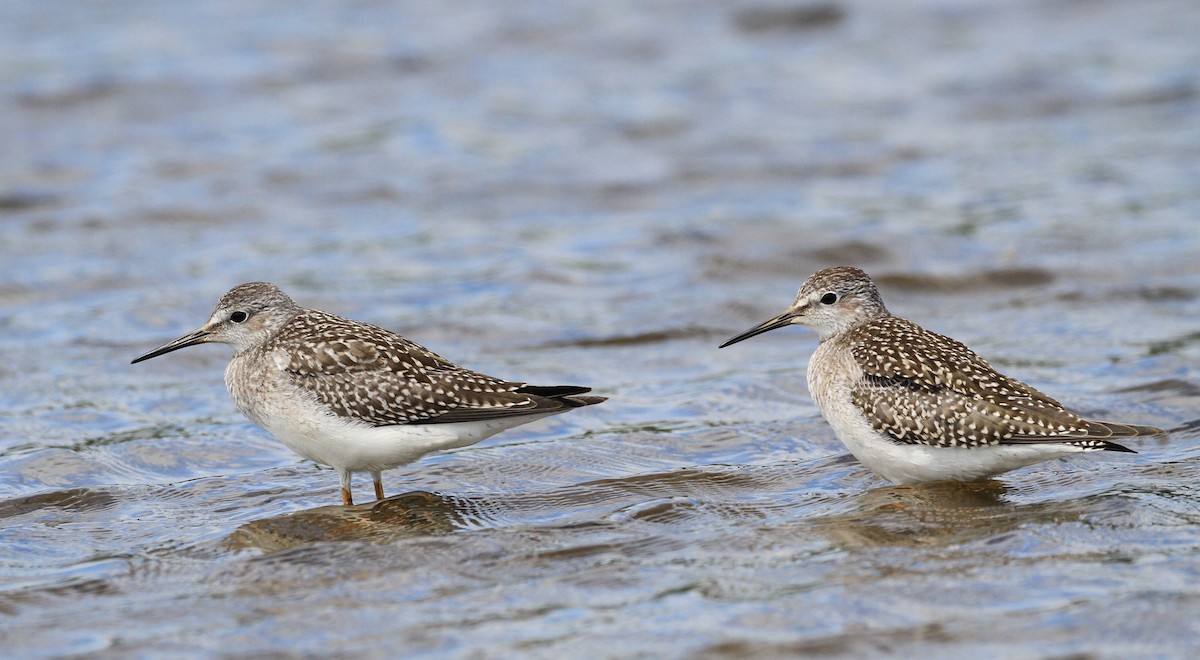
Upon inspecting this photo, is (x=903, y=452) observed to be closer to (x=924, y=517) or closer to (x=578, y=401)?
(x=924, y=517)

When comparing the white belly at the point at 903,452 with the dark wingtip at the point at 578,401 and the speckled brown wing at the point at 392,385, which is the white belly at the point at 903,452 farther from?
the speckled brown wing at the point at 392,385

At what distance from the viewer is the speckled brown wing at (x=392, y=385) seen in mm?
9461

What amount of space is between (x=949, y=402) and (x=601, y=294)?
601cm

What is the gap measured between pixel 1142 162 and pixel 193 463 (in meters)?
12.3

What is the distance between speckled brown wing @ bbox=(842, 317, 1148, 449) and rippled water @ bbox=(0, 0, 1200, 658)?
47 cm

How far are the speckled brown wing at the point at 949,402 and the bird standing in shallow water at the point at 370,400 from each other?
1.80 meters

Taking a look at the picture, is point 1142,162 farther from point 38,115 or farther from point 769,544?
point 38,115

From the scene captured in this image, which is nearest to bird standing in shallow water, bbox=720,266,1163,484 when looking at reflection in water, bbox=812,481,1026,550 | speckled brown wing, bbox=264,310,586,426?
reflection in water, bbox=812,481,1026,550

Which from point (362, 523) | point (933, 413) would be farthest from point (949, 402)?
point (362, 523)

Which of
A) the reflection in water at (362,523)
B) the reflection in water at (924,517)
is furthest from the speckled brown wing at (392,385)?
the reflection in water at (924,517)

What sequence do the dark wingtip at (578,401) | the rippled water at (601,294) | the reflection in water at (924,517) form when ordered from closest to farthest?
the rippled water at (601,294) < the reflection in water at (924,517) < the dark wingtip at (578,401)

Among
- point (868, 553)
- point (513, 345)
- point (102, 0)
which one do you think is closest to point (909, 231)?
point (513, 345)

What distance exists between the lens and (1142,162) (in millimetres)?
A: 18094

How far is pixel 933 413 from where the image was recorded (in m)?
9.21
